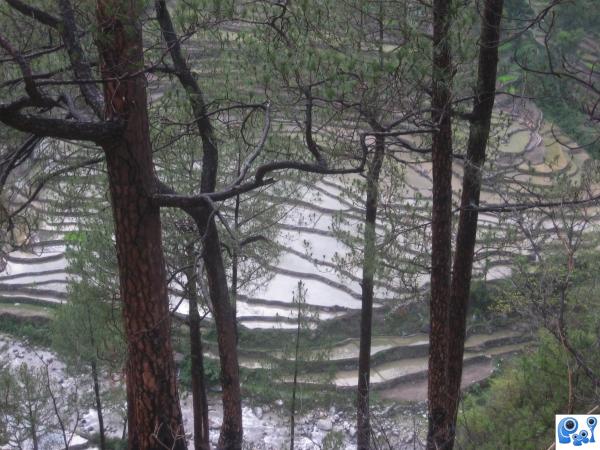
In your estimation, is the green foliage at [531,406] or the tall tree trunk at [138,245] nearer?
the tall tree trunk at [138,245]

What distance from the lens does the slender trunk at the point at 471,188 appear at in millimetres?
4844

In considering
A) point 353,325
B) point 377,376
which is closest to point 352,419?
point 377,376

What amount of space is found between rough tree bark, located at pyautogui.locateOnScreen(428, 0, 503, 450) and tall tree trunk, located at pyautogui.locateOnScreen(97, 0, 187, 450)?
6.64 feet

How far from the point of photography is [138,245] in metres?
3.73

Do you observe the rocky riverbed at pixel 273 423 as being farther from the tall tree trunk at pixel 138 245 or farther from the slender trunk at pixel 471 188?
the tall tree trunk at pixel 138 245

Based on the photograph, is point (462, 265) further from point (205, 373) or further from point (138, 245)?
point (205, 373)

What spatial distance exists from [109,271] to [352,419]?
16.5 feet

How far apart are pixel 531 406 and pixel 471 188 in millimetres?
3303

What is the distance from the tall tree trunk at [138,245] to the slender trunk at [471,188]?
87.1 inches

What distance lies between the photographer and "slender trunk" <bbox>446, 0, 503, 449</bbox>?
15.9 ft

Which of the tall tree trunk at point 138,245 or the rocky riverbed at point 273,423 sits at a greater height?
the tall tree trunk at point 138,245

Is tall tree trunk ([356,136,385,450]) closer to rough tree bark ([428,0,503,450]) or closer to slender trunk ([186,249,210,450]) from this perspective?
rough tree bark ([428,0,503,450])

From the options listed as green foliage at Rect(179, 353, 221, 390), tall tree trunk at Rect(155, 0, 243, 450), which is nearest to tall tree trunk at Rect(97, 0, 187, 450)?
tall tree trunk at Rect(155, 0, 243, 450)

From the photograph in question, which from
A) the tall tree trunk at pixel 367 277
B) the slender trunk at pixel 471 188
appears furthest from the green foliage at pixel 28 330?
the slender trunk at pixel 471 188
